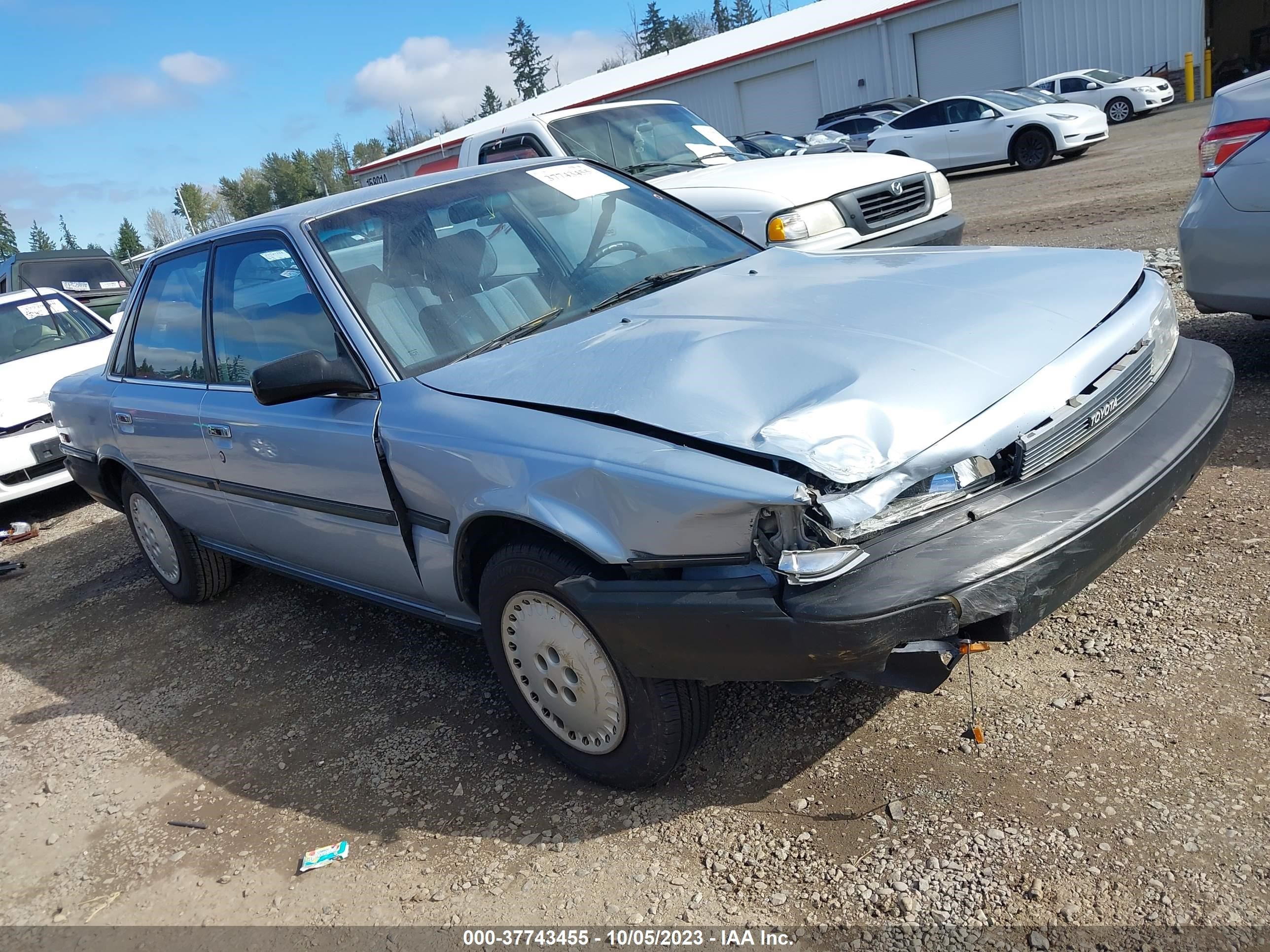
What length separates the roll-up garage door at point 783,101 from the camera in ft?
113

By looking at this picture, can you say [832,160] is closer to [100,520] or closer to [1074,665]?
[1074,665]

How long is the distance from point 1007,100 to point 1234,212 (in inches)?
609

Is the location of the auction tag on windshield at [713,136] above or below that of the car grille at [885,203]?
above

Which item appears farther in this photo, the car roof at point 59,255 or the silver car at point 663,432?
the car roof at point 59,255

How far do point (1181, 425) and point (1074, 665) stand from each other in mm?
777

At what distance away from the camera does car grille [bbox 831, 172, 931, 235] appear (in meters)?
6.28

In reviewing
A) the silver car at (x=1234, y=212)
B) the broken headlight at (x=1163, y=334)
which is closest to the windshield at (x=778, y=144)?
the silver car at (x=1234, y=212)

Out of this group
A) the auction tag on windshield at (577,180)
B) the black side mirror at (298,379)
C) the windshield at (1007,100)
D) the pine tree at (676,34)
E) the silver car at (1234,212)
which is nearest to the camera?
A: the black side mirror at (298,379)

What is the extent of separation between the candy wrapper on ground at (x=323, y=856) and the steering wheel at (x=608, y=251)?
2.04 m

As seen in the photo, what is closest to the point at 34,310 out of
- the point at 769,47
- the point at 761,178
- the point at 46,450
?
the point at 46,450

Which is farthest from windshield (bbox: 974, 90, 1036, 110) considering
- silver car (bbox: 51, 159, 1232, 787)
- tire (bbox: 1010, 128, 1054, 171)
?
silver car (bbox: 51, 159, 1232, 787)

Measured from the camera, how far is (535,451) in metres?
2.59

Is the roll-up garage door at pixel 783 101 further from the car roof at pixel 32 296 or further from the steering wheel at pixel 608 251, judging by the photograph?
the steering wheel at pixel 608 251

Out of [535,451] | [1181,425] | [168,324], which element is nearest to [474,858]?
[535,451]
